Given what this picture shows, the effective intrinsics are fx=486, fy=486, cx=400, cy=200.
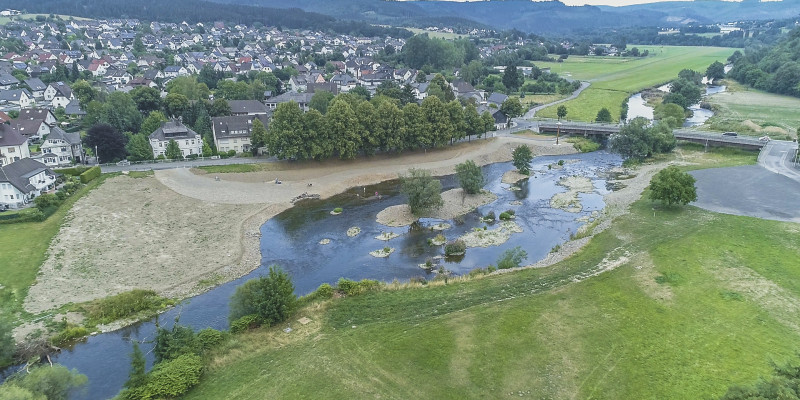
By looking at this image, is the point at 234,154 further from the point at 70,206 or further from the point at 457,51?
the point at 457,51

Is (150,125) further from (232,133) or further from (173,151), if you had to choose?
(232,133)

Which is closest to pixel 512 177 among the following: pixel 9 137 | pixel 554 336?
pixel 554 336

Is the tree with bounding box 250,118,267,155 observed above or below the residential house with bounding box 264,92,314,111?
below

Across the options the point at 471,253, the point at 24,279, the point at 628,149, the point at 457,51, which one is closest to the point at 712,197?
the point at 628,149

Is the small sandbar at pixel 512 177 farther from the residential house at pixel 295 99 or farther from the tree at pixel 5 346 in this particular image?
the tree at pixel 5 346

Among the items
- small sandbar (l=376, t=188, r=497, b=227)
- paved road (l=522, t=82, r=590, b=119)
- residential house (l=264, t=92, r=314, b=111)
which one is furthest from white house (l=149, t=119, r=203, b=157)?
paved road (l=522, t=82, r=590, b=119)

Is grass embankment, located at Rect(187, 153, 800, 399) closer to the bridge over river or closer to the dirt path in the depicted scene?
the dirt path
